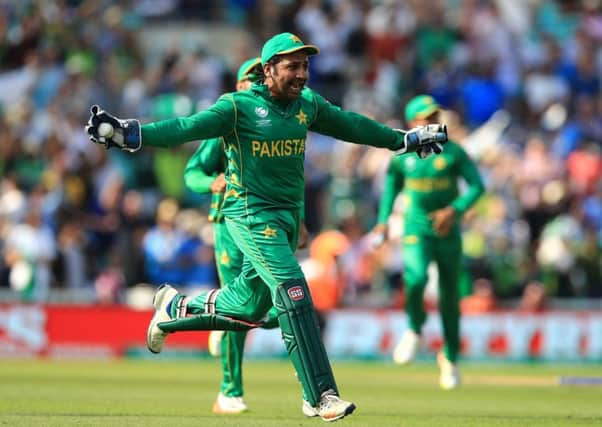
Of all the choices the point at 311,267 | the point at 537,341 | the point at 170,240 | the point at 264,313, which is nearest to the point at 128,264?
the point at 170,240

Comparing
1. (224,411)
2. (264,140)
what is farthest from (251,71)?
(224,411)

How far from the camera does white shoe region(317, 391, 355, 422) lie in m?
8.70

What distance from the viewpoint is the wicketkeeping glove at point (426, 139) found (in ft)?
A: 31.7

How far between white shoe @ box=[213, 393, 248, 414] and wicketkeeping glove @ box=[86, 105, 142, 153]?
309 centimetres

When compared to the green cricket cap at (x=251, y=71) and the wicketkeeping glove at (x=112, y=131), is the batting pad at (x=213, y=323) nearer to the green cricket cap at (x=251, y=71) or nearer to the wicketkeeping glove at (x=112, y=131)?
the wicketkeeping glove at (x=112, y=131)

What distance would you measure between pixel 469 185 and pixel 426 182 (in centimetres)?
49

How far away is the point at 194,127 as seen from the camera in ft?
29.2

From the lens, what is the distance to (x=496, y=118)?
2408 cm

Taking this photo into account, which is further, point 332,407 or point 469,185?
point 469,185

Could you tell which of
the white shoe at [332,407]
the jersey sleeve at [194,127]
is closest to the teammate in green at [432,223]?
the jersey sleeve at [194,127]

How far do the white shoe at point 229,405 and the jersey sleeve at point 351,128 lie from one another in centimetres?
252

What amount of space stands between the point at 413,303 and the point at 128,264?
23.3ft

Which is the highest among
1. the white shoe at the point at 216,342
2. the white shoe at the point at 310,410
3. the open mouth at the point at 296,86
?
the open mouth at the point at 296,86

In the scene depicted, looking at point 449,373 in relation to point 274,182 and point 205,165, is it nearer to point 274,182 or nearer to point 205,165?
point 205,165
